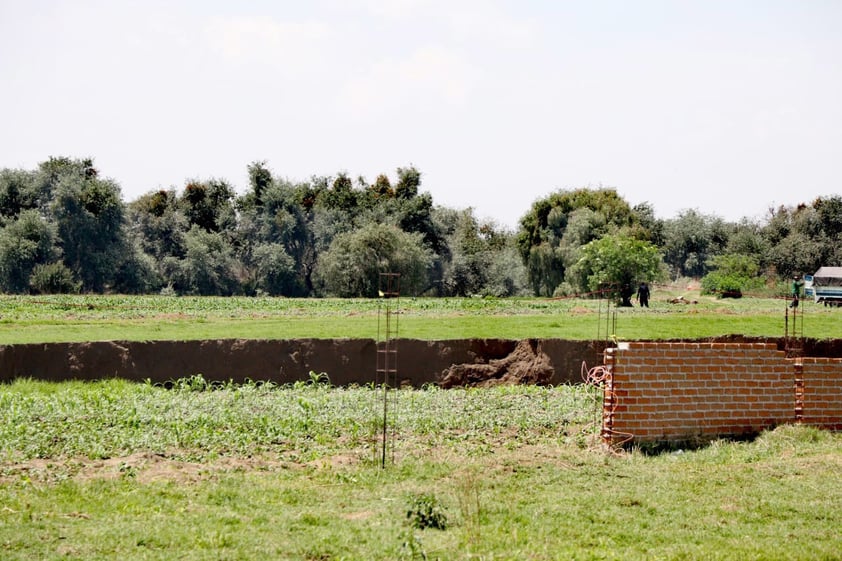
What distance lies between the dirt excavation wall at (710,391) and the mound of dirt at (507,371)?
24.7 ft

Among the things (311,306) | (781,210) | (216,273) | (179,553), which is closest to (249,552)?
(179,553)

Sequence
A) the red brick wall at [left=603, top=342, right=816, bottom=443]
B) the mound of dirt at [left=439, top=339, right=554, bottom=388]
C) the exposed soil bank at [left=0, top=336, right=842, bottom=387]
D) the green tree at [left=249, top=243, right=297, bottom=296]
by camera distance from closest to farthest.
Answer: the red brick wall at [left=603, top=342, right=816, bottom=443], the exposed soil bank at [left=0, top=336, right=842, bottom=387], the mound of dirt at [left=439, top=339, right=554, bottom=388], the green tree at [left=249, top=243, right=297, bottom=296]

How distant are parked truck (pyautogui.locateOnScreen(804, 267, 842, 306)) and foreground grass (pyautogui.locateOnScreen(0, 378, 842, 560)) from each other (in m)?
34.5

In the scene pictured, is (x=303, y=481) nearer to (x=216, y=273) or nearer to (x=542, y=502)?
(x=542, y=502)

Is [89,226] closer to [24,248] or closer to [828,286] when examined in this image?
[24,248]

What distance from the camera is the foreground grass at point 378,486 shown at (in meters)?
7.50

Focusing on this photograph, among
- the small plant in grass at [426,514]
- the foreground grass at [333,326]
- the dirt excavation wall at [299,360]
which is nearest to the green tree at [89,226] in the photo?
the foreground grass at [333,326]

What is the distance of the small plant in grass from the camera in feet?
26.8

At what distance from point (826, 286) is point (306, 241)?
1395 inches

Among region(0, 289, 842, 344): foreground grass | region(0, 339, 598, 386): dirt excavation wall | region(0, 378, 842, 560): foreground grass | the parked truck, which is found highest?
the parked truck

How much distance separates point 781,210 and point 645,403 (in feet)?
254

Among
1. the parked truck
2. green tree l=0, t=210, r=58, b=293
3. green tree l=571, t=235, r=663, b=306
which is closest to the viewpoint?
green tree l=571, t=235, r=663, b=306

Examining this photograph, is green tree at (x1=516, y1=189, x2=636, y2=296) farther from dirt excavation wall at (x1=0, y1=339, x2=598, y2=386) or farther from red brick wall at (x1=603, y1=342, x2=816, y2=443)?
red brick wall at (x1=603, y1=342, x2=816, y2=443)

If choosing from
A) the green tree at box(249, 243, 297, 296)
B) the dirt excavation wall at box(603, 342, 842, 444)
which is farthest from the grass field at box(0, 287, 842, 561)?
the green tree at box(249, 243, 297, 296)
